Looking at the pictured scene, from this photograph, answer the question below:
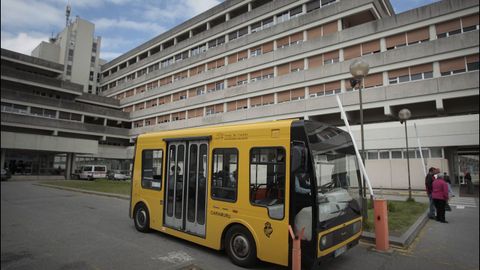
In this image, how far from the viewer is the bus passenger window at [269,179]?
533 centimetres

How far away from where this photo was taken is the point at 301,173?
5.09 meters

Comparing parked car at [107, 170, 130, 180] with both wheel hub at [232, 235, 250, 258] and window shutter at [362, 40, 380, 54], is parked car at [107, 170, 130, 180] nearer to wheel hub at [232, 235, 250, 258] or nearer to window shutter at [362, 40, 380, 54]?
window shutter at [362, 40, 380, 54]

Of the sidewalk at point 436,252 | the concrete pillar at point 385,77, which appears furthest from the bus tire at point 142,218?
the concrete pillar at point 385,77

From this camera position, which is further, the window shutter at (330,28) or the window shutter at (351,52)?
the window shutter at (330,28)

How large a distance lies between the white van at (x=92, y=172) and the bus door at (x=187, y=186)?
36.3 metres

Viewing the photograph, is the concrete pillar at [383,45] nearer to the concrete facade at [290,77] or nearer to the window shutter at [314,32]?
the concrete facade at [290,77]

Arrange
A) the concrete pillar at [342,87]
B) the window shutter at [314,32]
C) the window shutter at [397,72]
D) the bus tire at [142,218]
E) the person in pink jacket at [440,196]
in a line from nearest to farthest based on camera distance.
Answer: the bus tire at [142,218], the person in pink jacket at [440,196], the window shutter at [397,72], the concrete pillar at [342,87], the window shutter at [314,32]

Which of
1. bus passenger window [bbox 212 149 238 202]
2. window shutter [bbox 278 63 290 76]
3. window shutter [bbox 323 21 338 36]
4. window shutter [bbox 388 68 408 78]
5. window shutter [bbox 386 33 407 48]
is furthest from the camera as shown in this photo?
window shutter [bbox 278 63 290 76]

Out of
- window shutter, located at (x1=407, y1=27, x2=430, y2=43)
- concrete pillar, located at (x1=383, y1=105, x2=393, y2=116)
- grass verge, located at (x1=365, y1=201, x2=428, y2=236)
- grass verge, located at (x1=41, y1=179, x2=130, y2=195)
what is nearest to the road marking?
grass verge, located at (x1=365, y1=201, x2=428, y2=236)

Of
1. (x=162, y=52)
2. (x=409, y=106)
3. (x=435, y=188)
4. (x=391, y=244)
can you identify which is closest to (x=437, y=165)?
(x=409, y=106)

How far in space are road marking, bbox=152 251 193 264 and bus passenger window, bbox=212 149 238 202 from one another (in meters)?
1.32

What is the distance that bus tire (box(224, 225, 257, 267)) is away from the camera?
556cm

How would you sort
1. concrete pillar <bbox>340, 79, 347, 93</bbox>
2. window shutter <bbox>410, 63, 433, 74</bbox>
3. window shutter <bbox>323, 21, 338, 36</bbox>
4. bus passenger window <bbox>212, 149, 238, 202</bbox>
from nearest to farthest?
bus passenger window <bbox>212, 149, 238, 202</bbox>, window shutter <bbox>410, 63, 433, 74</bbox>, concrete pillar <bbox>340, 79, 347, 93</bbox>, window shutter <bbox>323, 21, 338, 36</bbox>

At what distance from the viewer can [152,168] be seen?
8219 mm
